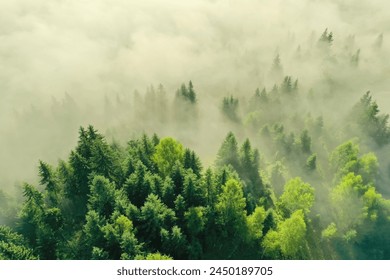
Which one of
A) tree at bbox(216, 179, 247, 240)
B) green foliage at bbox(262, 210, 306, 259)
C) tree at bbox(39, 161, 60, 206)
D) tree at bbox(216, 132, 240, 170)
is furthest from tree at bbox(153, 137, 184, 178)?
green foliage at bbox(262, 210, 306, 259)

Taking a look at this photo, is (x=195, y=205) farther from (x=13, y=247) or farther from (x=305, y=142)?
(x=305, y=142)

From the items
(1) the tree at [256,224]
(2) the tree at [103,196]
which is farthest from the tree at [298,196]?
(2) the tree at [103,196]

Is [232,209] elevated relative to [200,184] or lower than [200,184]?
lower

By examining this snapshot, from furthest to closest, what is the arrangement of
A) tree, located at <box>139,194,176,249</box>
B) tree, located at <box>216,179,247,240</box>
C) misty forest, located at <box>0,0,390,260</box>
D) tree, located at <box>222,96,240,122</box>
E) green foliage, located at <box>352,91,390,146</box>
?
tree, located at <box>222,96,240,122</box> < green foliage, located at <box>352,91,390,146</box> < tree, located at <box>216,179,247,240</box> < misty forest, located at <box>0,0,390,260</box> < tree, located at <box>139,194,176,249</box>

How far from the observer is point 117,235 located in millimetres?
52656

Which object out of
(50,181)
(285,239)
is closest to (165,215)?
(285,239)

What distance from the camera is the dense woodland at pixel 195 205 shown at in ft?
188

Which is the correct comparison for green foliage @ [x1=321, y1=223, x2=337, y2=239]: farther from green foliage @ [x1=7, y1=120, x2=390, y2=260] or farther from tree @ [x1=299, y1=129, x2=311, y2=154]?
tree @ [x1=299, y1=129, x2=311, y2=154]

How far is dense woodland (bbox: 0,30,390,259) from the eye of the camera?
5738cm

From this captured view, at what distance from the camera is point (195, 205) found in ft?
206

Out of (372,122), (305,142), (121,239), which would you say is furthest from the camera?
(372,122)

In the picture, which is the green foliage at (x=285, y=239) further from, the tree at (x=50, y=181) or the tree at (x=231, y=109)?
the tree at (x=231, y=109)

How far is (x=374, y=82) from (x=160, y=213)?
16337 cm

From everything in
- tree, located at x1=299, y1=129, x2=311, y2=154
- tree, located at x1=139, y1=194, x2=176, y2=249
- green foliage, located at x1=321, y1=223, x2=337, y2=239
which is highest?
tree, located at x1=299, y1=129, x2=311, y2=154
